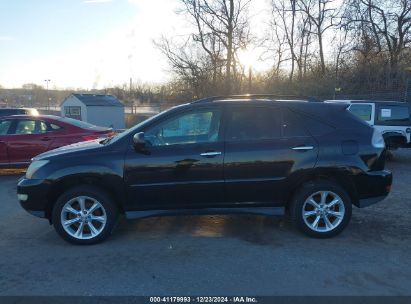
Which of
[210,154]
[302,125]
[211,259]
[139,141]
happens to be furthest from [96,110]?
[211,259]

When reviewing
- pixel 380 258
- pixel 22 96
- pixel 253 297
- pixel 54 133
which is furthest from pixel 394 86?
pixel 22 96

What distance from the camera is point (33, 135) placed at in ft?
33.2

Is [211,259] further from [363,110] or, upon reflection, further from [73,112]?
[73,112]

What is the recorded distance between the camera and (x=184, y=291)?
4.02 metres

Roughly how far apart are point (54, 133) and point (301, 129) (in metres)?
6.70

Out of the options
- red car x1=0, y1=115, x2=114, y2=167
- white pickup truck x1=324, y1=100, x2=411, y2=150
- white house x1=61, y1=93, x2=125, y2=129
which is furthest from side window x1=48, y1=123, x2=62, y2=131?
white house x1=61, y1=93, x2=125, y2=129

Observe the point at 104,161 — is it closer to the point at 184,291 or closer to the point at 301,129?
the point at 184,291

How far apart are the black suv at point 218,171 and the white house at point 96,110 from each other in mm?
28810

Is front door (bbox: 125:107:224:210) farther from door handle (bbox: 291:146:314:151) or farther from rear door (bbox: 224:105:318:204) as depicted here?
door handle (bbox: 291:146:314:151)

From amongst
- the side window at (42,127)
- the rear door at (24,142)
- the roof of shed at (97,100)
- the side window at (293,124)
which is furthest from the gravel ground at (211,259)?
the roof of shed at (97,100)

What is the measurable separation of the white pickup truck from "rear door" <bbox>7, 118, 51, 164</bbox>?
7.76 meters

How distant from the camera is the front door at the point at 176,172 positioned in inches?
208

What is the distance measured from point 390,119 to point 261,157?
7.76m

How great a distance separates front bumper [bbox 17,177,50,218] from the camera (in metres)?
5.32
